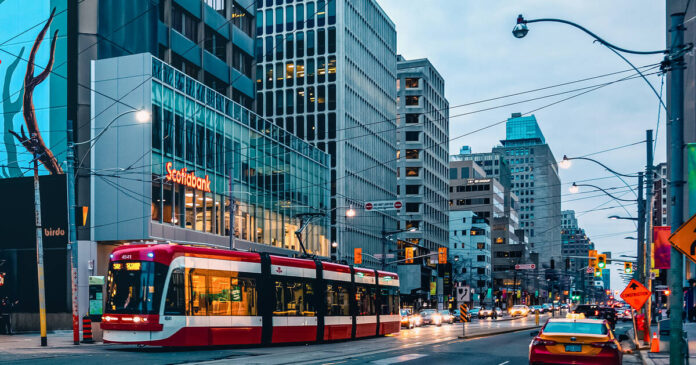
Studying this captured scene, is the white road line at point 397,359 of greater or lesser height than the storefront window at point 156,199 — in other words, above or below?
below

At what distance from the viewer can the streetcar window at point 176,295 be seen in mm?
23062

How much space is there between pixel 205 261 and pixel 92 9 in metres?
26.2

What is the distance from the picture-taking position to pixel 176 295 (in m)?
23.2

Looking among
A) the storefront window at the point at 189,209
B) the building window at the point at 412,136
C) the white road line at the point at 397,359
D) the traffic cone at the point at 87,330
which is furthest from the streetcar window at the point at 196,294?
the building window at the point at 412,136

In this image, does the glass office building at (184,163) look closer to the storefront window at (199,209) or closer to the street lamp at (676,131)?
the storefront window at (199,209)

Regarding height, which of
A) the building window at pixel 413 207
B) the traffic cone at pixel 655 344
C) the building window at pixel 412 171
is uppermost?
the building window at pixel 412 171

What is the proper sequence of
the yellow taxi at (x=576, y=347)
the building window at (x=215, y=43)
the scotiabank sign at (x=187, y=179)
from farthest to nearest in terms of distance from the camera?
the building window at (x=215, y=43) < the scotiabank sign at (x=187, y=179) < the yellow taxi at (x=576, y=347)

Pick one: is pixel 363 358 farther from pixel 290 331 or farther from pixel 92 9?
pixel 92 9

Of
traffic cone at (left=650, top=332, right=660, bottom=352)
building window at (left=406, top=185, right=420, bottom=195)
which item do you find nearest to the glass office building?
traffic cone at (left=650, top=332, right=660, bottom=352)

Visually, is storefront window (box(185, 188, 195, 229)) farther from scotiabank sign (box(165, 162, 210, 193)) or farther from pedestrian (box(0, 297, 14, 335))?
pedestrian (box(0, 297, 14, 335))

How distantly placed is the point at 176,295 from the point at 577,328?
1234cm

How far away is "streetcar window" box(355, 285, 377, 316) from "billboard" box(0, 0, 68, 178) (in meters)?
19.4

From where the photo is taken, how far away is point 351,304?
3350cm

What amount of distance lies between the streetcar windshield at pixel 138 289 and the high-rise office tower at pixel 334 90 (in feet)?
209
